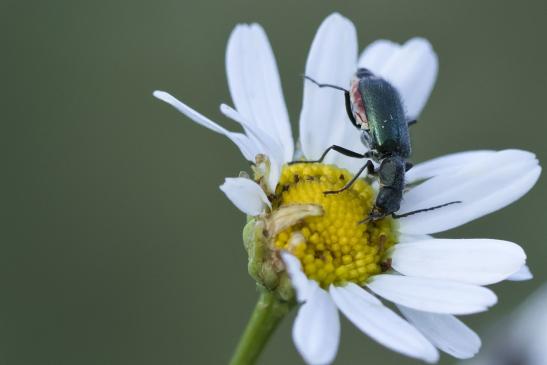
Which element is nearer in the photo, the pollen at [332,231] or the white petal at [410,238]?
the pollen at [332,231]

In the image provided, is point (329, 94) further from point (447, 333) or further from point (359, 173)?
point (447, 333)

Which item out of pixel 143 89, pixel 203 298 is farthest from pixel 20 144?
pixel 203 298

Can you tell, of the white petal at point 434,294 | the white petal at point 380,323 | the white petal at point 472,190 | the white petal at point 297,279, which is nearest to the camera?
the white petal at point 380,323

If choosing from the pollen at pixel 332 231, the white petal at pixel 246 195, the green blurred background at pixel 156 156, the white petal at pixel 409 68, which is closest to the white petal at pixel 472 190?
the pollen at pixel 332 231

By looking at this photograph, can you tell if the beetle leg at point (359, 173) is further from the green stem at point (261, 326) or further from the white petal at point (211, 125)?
the green stem at point (261, 326)

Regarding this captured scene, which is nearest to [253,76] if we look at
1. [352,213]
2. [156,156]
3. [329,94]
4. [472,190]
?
[329,94]

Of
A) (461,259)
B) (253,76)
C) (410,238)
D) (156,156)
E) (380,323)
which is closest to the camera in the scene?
(380,323)
